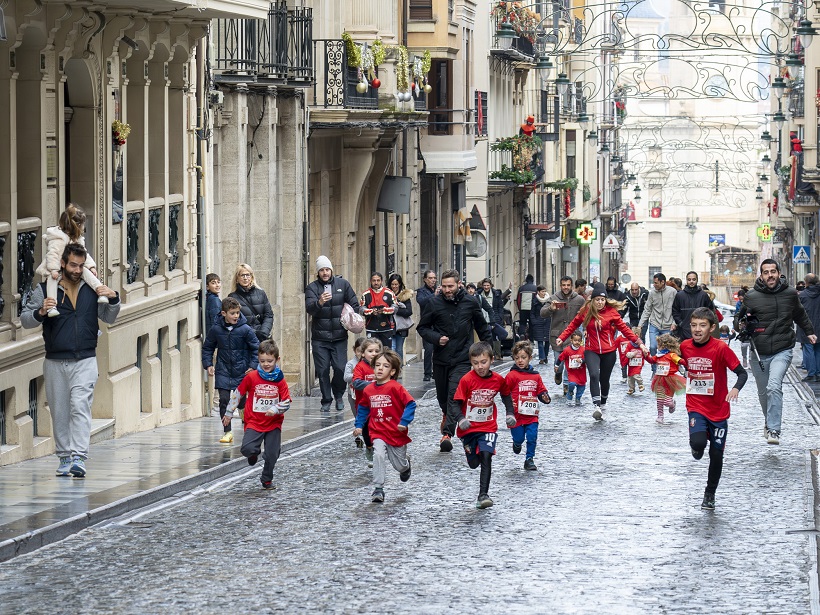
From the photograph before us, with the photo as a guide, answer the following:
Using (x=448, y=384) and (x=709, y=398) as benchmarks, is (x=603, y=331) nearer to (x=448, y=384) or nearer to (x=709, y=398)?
(x=448, y=384)

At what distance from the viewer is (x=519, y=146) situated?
48.2 m

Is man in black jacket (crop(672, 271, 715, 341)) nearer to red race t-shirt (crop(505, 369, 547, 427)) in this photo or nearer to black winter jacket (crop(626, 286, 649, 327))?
black winter jacket (crop(626, 286, 649, 327))

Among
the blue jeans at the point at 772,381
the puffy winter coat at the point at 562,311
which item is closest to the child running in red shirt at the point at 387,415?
the blue jeans at the point at 772,381

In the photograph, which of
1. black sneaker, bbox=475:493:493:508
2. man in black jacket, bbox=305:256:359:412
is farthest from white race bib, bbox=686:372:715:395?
man in black jacket, bbox=305:256:359:412

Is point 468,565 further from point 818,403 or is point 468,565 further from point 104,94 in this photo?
point 818,403

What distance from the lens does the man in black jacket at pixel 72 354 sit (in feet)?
47.1

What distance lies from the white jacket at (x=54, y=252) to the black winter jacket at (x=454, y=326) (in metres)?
4.18

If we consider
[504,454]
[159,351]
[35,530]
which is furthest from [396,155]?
[35,530]

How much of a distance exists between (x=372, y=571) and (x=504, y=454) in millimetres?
6779

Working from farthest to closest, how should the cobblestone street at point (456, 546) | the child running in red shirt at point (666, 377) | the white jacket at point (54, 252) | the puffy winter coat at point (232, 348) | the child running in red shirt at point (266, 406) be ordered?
the child running in red shirt at point (666, 377) < the puffy winter coat at point (232, 348) < the child running in red shirt at point (266, 406) < the white jacket at point (54, 252) < the cobblestone street at point (456, 546)

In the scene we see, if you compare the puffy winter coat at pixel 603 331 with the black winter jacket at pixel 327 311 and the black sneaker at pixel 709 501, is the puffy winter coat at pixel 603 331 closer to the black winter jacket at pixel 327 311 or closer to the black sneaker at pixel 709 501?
the black winter jacket at pixel 327 311

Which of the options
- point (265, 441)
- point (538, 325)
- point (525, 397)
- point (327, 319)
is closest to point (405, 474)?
point (265, 441)

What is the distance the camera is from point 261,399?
1477 centimetres

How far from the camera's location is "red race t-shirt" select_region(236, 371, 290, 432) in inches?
581
